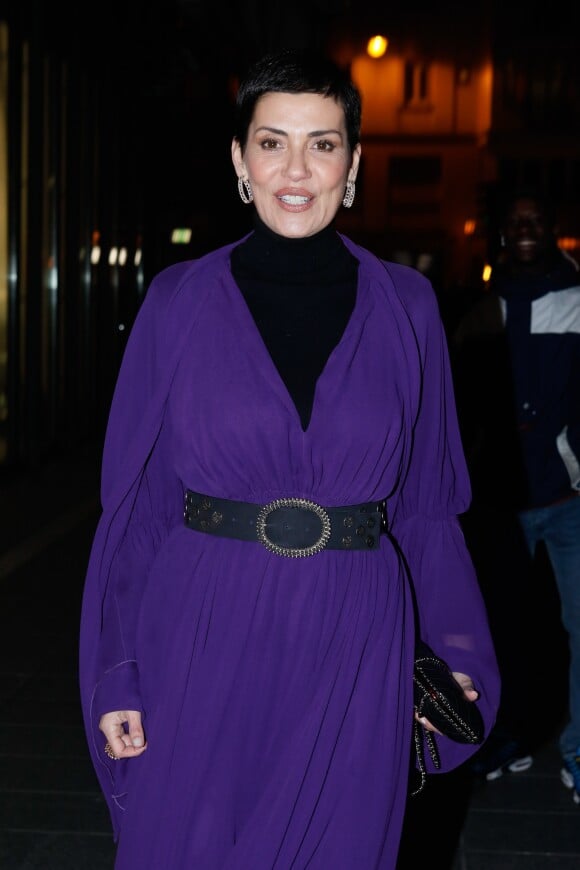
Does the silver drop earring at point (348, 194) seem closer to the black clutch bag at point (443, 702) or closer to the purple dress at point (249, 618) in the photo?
the purple dress at point (249, 618)

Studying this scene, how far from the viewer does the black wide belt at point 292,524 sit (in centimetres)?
231

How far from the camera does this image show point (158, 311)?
2.44m

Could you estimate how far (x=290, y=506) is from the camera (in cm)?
230

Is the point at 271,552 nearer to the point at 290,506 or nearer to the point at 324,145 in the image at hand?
the point at 290,506

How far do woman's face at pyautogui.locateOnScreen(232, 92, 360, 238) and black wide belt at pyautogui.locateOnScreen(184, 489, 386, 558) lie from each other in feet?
1.70

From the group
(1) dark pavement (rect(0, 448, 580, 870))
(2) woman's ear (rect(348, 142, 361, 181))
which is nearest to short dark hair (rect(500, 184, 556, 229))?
(1) dark pavement (rect(0, 448, 580, 870))


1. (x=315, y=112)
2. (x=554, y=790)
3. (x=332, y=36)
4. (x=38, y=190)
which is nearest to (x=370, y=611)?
(x=315, y=112)

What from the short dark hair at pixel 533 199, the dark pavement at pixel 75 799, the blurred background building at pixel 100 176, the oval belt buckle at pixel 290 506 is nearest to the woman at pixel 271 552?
the oval belt buckle at pixel 290 506

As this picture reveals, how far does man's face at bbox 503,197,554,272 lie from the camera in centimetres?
448

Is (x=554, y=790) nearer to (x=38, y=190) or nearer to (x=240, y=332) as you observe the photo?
(x=240, y=332)

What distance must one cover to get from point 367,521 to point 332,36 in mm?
50989

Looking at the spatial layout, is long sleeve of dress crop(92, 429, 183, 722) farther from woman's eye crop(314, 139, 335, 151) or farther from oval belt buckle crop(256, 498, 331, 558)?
woman's eye crop(314, 139, 335, 151)

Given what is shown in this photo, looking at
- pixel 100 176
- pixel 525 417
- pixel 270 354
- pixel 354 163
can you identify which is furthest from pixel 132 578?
pixel 100 176

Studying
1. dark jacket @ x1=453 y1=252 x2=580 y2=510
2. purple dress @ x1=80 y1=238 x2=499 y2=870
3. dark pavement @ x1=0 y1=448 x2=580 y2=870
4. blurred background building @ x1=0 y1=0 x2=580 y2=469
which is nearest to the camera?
purple dress @ x1=80 y1=238 x2=499 y2=870
